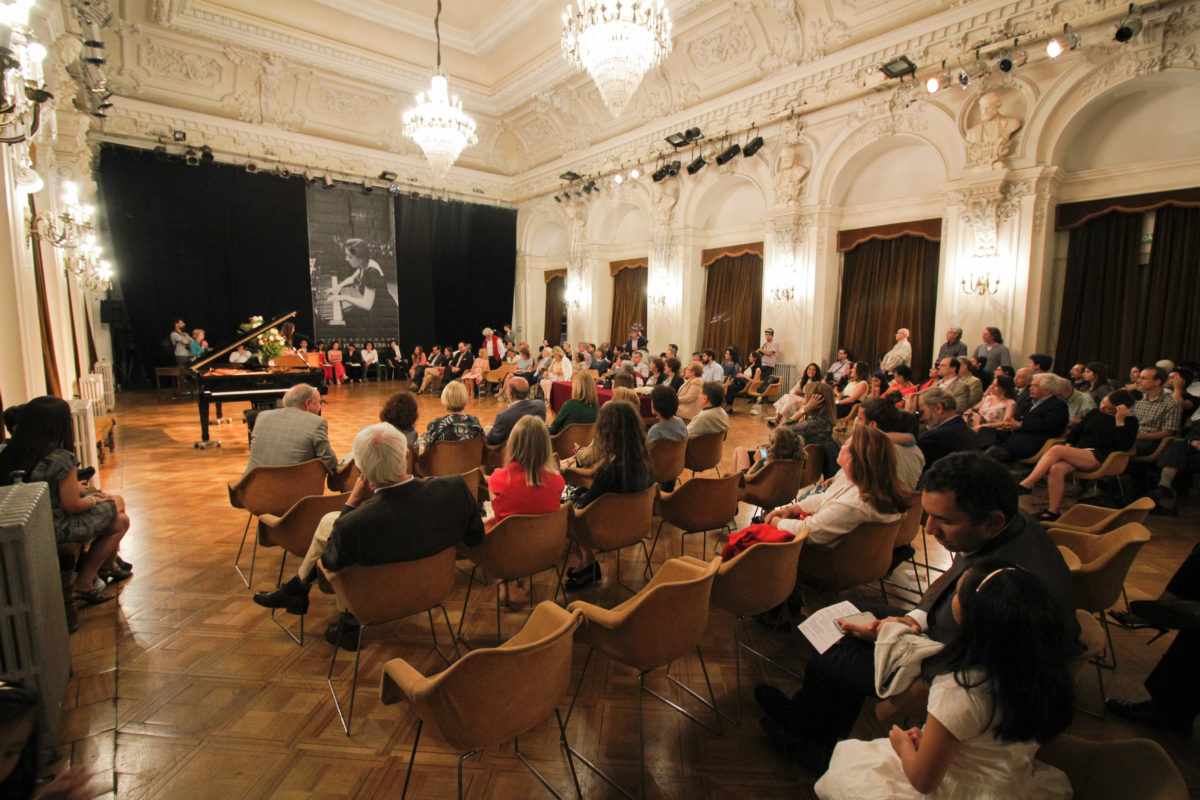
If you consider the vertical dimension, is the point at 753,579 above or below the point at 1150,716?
above

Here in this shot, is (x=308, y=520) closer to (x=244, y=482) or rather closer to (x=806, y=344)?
(x=244, y=482)

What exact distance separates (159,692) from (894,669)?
2824 mm

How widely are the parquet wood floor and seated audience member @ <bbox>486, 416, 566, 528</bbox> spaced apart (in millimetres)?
669

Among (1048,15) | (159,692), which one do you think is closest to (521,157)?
(1048,15)

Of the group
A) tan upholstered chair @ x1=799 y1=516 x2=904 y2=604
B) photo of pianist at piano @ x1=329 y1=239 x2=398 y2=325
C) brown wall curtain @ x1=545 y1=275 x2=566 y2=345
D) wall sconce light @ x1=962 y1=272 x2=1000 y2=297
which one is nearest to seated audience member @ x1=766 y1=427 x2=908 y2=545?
tan upholstered chair @ x1=799 y1=516 x2=904 y2=604

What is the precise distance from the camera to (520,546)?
8.65ft

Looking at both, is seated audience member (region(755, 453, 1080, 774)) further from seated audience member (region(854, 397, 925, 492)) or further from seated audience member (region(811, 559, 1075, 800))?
seated audience member (region(854, 397, 925, 492))

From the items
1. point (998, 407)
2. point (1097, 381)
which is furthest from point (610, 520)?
point (1097, 381)

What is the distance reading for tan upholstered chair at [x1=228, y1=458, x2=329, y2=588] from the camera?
10.7 ft

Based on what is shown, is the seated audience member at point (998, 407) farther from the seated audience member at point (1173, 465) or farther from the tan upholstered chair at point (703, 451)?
the tan upholstered chair at point (703, 451)

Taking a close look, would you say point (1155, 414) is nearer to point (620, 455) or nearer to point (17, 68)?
point (620, 455)

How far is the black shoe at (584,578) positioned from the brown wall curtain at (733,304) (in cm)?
899

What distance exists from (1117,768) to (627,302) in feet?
45.5

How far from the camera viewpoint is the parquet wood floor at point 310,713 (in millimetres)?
1922
